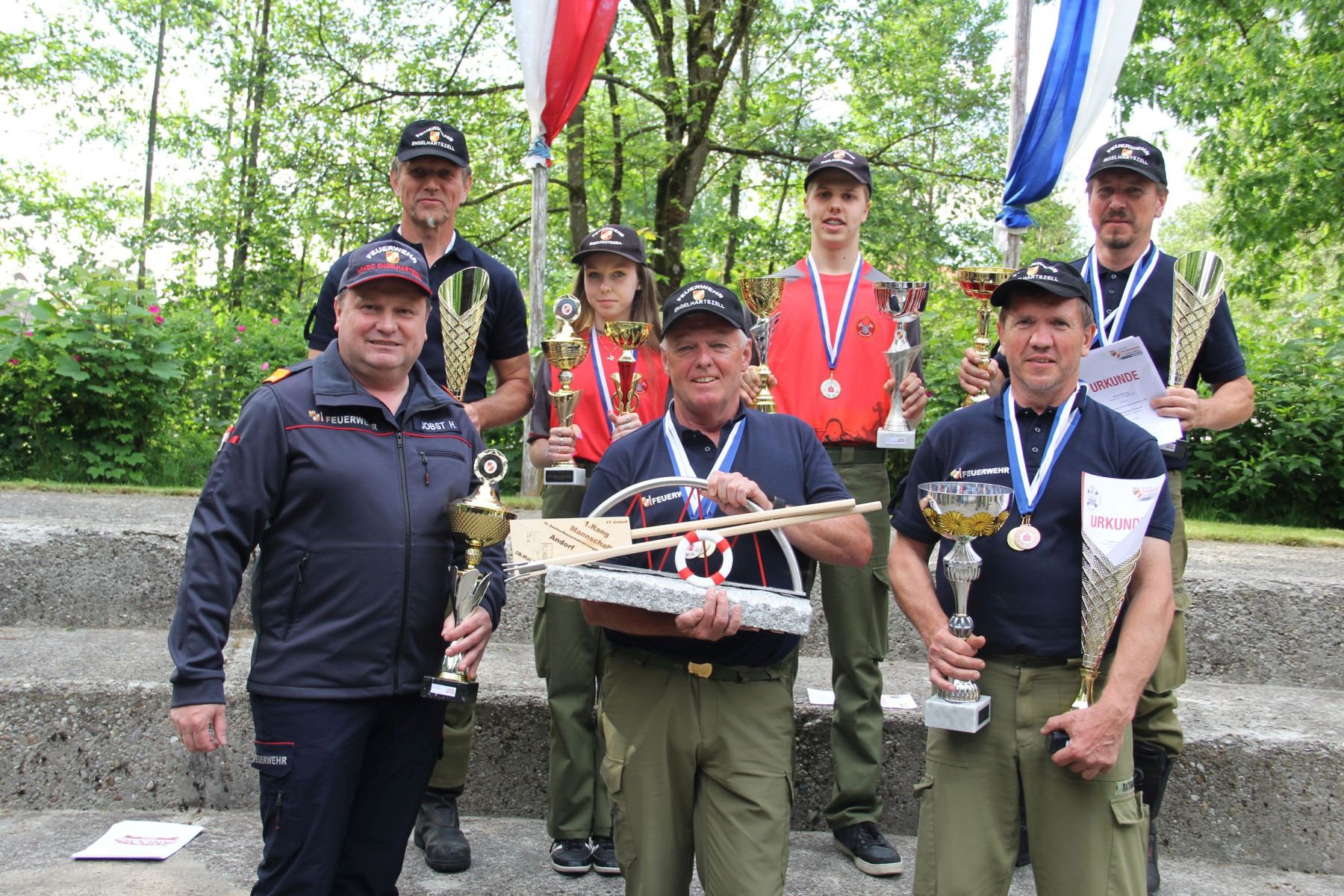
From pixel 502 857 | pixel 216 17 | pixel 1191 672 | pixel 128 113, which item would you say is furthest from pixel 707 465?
pixel 128 113

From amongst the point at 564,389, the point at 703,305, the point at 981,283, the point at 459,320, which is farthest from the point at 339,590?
the point at 981,283

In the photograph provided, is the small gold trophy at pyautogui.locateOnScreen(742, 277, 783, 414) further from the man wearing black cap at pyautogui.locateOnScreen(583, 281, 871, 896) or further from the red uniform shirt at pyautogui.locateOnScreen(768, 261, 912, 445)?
the man wearing black cap at pyautogui.locateOnScreen(583, 281, 871, 896)

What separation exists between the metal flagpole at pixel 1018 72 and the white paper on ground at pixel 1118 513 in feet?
10.6

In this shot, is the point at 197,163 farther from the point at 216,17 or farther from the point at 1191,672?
the point at 1191,672

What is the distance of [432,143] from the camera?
4.14 m

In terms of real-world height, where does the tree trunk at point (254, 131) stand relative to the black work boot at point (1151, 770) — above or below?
above

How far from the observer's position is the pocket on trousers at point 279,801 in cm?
277

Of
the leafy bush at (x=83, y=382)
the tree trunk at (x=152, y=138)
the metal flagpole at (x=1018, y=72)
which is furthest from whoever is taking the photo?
the tree trunk at (x=152, y=138)

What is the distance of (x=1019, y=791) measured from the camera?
2.84 m

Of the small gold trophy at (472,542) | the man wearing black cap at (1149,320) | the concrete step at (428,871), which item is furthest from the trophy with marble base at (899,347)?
the concrete step at (428,871)

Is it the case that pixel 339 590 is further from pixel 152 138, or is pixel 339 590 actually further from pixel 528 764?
pixel 152 138

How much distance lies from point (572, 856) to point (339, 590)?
5.68 ft

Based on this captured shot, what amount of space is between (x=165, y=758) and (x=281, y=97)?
42.3 ft

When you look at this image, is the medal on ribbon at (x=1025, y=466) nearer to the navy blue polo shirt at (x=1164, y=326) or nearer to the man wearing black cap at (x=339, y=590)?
the navy blue polo shirt at (x=1164, y=326)
